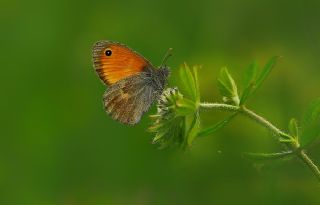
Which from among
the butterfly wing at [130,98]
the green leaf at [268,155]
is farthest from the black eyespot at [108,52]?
the green leaf at [268,155]

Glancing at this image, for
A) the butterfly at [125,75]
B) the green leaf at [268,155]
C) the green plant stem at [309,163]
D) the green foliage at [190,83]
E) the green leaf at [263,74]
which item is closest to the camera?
the green plant stem at [309,163]

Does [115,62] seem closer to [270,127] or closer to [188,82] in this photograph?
[188,82]

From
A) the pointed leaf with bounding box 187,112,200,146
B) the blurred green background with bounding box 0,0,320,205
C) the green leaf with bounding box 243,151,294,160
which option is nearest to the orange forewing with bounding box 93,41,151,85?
the pointed leaf with bounding box 187,112,200,146

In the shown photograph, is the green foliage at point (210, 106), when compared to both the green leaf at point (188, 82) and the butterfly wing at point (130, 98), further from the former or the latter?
the butterfly wing at point (130, 98)

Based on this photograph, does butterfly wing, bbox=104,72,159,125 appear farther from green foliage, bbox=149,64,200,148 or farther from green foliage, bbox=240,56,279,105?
green foliage, bbox=240,56,279,105

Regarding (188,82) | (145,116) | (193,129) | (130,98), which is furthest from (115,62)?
(145,116)

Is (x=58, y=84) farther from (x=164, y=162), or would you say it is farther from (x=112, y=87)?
(x=112, y=87)

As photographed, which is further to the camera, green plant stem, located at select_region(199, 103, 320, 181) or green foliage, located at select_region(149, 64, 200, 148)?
green foliage, located at select_region(149, 64, 200, 148)
